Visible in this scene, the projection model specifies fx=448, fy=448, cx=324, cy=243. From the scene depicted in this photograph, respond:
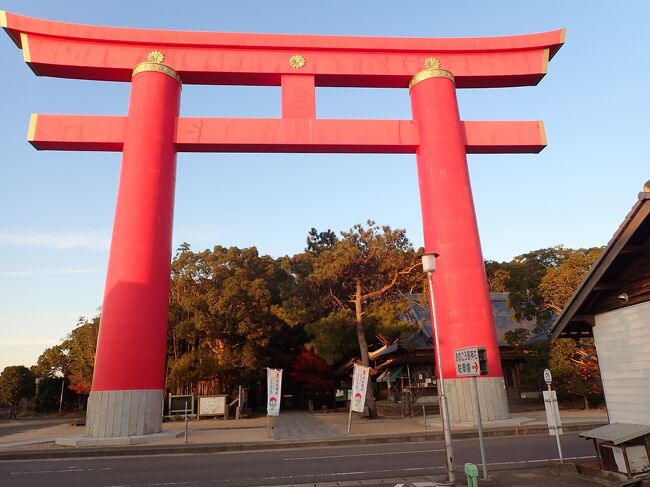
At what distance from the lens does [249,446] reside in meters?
13.2

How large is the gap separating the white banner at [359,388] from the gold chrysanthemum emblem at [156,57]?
14349mm

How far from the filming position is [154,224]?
16.3 metres

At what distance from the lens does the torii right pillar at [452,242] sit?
15883 mm

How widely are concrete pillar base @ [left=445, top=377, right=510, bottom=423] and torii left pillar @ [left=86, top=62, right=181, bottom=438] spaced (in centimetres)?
1026

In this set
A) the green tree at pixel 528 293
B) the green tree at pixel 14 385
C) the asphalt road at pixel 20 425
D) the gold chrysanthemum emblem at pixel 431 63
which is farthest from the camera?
the green tree at pixel 14 385

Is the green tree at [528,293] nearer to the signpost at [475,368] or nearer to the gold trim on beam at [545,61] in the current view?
the gold trim on beam at [545,61]

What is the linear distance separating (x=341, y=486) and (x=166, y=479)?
3.72 m

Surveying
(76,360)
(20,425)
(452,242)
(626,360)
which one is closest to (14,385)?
(76,360)

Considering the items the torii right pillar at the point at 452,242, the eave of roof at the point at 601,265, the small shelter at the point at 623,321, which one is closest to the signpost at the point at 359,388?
the torii right pillar at the point at 452,242

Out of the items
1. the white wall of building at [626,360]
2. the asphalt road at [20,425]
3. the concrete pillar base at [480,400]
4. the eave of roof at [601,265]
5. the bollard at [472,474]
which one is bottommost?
the asphalt road at [20,425]

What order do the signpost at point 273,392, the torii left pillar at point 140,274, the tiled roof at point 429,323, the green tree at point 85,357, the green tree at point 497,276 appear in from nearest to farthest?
the torii left pillar at point 140,274 < the signpost at point 273,392 < the tiled roof at point 429,323 < the green tree at point 85,357 < the green tree at point 497,276

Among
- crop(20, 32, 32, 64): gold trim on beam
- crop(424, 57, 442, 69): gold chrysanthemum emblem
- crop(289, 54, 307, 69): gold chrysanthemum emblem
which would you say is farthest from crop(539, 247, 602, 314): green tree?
crop(20, 32, 32, 64): gold trim on beam

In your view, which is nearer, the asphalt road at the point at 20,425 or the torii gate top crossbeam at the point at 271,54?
the torii gate top crossbeam at the point at 271,54

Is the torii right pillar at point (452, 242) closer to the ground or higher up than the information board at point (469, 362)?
higher up
